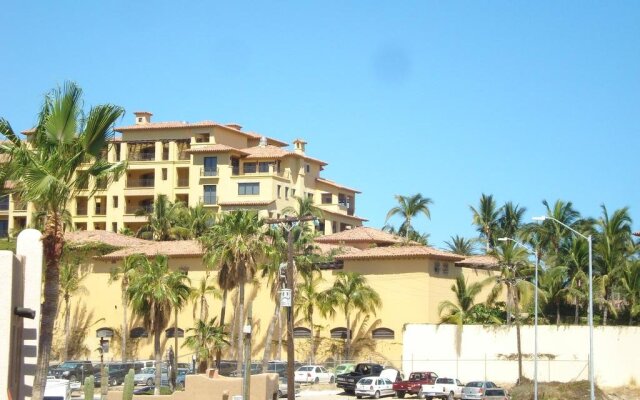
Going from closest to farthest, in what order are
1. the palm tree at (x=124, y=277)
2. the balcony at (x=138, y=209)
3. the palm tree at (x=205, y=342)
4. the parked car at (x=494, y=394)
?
the parked car at (x=494, y=394), the palm tree at (x=205, y=342), the palm tree at (x=124, y=277), the balcony at (x=138, y=209)

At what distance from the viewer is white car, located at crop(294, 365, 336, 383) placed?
71438 millimetres

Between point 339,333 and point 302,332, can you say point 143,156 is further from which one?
point 339,333

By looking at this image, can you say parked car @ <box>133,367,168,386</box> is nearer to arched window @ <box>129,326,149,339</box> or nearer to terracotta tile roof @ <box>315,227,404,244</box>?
arched window @ <box>129,326,149,339</box>

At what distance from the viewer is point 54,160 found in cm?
2528

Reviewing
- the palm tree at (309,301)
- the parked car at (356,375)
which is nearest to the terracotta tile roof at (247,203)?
the palm tree at (309,301)

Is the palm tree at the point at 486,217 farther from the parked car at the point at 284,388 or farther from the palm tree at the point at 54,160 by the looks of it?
the palm tree at the point at 54,160

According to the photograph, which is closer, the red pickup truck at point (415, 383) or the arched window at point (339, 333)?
the red pickup truck at point (415, 383)

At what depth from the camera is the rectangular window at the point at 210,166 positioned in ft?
376

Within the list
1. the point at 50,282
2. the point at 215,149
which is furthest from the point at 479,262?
the point at 50,282

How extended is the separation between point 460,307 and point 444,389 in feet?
39.7

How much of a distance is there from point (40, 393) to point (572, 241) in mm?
58081

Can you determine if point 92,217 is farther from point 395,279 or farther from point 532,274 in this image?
point 532,274

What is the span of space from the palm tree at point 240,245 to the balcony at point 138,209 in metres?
46.6

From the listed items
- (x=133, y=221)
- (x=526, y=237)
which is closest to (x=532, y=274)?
(x=526, y=237)
